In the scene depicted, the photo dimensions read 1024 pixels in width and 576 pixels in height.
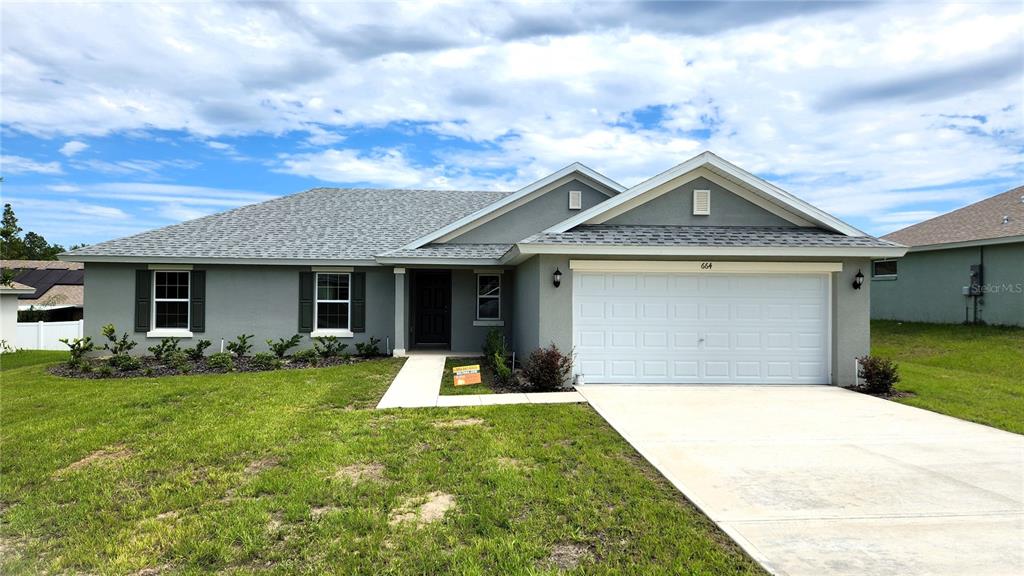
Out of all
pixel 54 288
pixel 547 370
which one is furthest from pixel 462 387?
pixel 54 288

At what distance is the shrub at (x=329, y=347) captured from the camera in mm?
13945

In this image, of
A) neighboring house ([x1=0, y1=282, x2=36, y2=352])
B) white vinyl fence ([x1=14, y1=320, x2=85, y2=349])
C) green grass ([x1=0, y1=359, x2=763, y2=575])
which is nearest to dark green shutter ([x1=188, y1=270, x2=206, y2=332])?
green grass ([x1=0, y1=359, x2=763, y2=575])

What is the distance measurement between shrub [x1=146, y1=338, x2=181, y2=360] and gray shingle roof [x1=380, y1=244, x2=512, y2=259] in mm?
5757

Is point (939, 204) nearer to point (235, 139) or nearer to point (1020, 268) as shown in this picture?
point (1020, 268)

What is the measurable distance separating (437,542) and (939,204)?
3098 cm

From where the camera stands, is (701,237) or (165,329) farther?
(165,329)

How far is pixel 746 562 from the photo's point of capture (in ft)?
12.0

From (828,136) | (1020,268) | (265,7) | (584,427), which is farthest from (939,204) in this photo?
(265,7)

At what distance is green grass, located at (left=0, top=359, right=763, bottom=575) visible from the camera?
3.74 m

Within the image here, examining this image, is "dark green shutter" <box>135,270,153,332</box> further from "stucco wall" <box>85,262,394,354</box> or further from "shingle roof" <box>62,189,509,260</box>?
"shingle roof" <box>62,189,509,260</box>

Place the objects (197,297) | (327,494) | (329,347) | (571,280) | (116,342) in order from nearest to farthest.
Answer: (327,494) → (571,280) → (116,342) → (329,347) → (197,297)

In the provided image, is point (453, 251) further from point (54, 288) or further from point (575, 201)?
point (54, 288)

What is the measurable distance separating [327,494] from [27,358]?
1635cm

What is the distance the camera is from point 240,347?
14.0 meters
